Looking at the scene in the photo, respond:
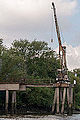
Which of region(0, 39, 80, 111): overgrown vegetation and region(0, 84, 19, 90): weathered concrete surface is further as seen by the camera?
region(0, 39, 80, 111): overgrown vegetation

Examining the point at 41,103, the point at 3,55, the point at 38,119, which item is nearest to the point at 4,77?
the point at 3,55

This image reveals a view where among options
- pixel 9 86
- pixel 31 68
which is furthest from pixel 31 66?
pixel 9 86

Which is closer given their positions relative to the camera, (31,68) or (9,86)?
(9,86)

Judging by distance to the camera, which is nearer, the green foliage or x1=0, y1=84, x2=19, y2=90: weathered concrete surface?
x1=0, y1=84, x2=19, y2=90: weathered concrete surface

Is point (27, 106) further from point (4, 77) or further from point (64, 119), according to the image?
point (64, 119)

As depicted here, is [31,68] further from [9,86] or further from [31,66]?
[9,86]

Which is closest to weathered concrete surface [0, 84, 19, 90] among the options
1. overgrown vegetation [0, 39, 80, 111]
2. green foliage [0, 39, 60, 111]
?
overgrown vegetation [0, 39, 80, 111]

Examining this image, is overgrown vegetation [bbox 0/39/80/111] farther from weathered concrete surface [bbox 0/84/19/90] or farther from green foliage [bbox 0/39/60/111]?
weathered concrete surface [bbox 0/84/19/90]

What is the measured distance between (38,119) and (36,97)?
60.7 ft

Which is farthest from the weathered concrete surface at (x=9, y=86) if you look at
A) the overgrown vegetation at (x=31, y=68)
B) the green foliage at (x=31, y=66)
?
the green foliage at (x=31, y=66)

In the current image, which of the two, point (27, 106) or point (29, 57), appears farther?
point (29, 57)

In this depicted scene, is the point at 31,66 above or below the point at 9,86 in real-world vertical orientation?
above

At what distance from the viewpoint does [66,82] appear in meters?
55.7

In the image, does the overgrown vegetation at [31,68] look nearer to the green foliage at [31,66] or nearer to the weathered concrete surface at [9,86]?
the green foliage at [31,66]
